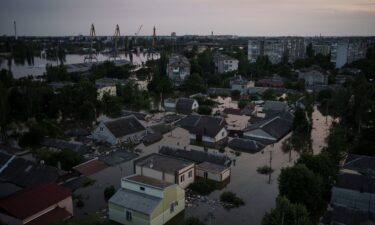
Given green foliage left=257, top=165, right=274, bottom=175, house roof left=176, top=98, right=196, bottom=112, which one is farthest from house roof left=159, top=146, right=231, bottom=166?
house roof left=176, top=98, right=196, bottom=112

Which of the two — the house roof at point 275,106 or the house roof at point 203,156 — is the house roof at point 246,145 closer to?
the house roof at point 203,156

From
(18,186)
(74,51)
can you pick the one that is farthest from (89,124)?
(74,51)

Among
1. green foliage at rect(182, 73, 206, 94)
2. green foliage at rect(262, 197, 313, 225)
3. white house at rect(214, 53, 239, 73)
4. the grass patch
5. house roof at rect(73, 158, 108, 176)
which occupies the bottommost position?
the grass patch

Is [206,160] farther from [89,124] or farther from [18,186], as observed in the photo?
[89,124]

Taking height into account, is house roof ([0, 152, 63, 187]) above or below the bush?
above

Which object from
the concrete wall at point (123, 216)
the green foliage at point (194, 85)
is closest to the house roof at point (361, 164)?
the concrete wall at point (123, 216)

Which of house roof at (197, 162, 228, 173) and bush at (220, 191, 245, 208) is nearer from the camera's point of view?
bush at (220, 191, 245, 208)

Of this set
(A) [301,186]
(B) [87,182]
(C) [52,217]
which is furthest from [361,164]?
(C) [52,217]

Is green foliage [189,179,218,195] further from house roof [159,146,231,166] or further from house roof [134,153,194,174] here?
house roof [159,146,231,166]

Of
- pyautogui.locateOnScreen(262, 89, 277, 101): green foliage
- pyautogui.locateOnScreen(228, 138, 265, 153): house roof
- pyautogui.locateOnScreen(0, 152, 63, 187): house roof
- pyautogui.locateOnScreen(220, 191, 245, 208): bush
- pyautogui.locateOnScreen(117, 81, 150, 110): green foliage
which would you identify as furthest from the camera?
pyautogui.locateOnScreen(262, 89, 277, 101): green foliage

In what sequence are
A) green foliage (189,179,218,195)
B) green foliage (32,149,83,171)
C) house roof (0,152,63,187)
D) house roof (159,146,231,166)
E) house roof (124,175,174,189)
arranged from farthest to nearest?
house roof (159,146,231,166)
green foliage (32,149,83,171)
green foliage (189,179,218,195)
house roof (0,152,63,187)
house roof (124,175,174,189)
